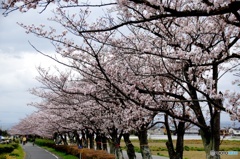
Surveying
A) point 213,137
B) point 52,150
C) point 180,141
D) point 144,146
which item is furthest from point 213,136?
point 52,150

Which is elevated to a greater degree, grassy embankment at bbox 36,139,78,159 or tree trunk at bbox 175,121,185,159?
tree trunk at bbox 175,121,185,159

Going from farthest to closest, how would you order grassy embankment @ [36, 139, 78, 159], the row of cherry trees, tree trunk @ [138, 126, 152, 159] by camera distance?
grassy embankment @ [36, 139, 78, 159] → tree trunk @ [138, 126, 152, 159] → the row of cherry trees

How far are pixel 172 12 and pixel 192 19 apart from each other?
4.65 m

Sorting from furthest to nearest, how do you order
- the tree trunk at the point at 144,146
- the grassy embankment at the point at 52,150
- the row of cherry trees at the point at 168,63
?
the grassy embankment at the point at 52,150
the tree trunk at the point at 144,146
the row of cherry trees at the point at 168,63

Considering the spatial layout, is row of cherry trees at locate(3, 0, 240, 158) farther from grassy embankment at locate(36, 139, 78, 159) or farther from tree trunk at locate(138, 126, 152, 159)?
grassy embankment at locate(36, 139, 78, 159)

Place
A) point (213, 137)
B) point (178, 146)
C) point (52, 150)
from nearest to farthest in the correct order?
point (213, 137) → point (178, 146) → point (52, 150)

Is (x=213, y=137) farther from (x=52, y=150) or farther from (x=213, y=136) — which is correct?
(x=52, y=150)

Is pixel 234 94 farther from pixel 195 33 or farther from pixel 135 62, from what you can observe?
pixel 135 62

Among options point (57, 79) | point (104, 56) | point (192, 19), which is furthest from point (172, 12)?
point (57, 79)

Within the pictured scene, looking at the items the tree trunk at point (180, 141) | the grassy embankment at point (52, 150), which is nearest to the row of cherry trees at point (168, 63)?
the tree trunk at point (180, 141)

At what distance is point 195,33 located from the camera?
8531mm

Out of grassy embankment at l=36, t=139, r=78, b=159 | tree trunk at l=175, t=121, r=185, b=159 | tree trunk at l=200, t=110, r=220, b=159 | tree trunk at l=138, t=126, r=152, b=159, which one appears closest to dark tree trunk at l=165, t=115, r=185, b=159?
tree trunk at l=175, t=121, r=185, b=159

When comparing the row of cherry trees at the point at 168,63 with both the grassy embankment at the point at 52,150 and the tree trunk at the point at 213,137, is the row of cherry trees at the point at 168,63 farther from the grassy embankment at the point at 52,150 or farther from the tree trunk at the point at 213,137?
the grassy embankment at the point at 52,150

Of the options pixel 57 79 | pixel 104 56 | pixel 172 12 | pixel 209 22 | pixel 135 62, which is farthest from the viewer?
pixel 57 79
